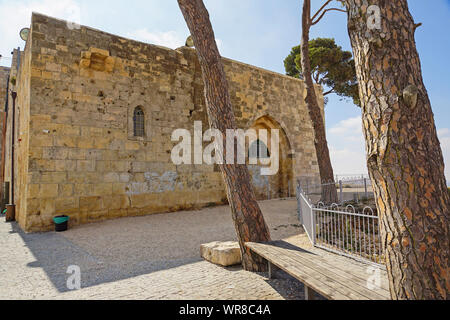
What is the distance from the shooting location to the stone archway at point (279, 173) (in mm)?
11777

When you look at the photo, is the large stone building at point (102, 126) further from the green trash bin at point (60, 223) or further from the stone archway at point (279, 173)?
the stone archway at point (279, 173)

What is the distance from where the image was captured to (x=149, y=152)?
8.48 m

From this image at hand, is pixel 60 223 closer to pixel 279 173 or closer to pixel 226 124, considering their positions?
pixel 226 124

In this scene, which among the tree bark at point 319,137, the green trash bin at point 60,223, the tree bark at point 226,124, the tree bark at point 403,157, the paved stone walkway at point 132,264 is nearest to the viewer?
the tree bark at point 403,157

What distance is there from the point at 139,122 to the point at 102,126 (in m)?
1.15

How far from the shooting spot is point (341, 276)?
236 centimetres

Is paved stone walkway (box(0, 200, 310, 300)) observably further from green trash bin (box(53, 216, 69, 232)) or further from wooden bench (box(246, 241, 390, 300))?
wooden bench (box(246, 241, 390, 300))

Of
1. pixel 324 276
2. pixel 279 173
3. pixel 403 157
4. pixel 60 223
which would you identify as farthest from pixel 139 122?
pixel 403 157

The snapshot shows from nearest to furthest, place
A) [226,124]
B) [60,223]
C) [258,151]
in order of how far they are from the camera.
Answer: [226,124] < [60,223] < [258,151]

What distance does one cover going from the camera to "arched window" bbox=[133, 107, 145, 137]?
8.45 m

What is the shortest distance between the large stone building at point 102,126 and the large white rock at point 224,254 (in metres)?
4.67

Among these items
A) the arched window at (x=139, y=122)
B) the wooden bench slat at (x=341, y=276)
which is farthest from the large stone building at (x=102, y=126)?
the wooden bench slat at (x=341, y=276)

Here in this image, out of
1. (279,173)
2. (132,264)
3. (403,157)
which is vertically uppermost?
(403,157)

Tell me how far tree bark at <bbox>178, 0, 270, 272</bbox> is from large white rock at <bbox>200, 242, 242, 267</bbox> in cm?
22
